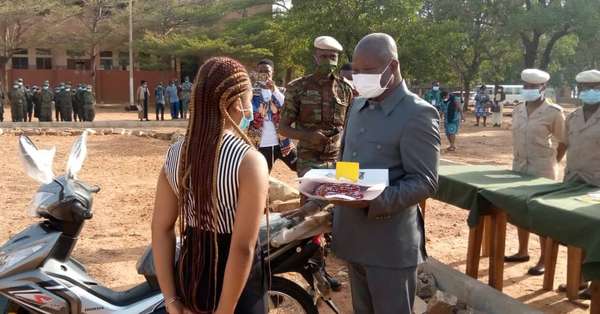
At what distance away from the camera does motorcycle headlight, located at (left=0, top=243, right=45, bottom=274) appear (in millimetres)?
3107

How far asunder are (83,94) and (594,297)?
67.2 feet

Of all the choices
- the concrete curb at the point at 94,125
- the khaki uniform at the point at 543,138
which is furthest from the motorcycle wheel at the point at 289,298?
the concrete curb at the point at 94,125

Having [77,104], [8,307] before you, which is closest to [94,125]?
[77,104]

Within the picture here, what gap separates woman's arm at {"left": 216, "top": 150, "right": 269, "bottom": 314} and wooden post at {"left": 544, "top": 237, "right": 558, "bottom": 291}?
137 inches

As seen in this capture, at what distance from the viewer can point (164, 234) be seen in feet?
6.82

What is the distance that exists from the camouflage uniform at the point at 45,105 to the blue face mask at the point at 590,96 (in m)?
19.5

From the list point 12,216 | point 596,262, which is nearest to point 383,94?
point 596,262

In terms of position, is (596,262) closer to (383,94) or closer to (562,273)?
(383,94)

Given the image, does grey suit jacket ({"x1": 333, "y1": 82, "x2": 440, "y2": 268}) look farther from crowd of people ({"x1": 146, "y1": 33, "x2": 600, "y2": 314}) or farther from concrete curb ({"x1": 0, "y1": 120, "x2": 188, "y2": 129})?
concrete curb ({"x1": 0, "y1": 120, "x2": 188, "y2": 129})

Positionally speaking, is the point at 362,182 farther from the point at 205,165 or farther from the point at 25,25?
the point at 25,25

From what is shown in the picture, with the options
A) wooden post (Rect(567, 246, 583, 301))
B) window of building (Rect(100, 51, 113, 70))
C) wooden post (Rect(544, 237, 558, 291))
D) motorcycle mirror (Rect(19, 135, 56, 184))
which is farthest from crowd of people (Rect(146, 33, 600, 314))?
window of building (Rect(100, 51, 113, 70))

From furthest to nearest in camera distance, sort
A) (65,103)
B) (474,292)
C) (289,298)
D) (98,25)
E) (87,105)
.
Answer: (98,25) → (65,103) → (87,105) → (474,292) → (289,298)

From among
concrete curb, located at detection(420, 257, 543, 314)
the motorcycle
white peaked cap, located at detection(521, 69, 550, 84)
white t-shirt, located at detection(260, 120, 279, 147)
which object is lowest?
concrete curb, located at detection(420, 257, 543, 314)

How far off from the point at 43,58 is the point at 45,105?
18.8 m
